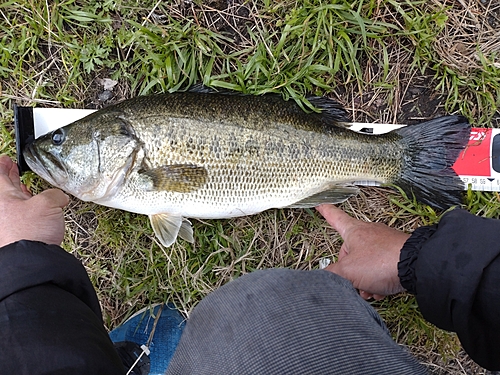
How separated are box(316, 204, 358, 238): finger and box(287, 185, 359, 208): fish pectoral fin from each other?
9cm

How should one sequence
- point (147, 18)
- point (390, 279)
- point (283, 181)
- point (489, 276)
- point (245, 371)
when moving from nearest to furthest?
point (245, 371)
point (489, 276)
point (390, 279)
point (283, 181)
point (147, 18)

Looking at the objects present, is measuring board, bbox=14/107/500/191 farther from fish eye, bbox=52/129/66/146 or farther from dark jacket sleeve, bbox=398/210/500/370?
dark jacket sleeve, bbox=398/210/500/370

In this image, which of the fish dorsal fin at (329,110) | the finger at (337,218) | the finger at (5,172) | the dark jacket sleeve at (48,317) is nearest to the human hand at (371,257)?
the finger at (337,218)

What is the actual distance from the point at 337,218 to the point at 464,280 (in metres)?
1.06

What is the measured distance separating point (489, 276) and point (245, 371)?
121 centimetres

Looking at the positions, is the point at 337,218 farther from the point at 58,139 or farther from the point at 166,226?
the point at 58,139

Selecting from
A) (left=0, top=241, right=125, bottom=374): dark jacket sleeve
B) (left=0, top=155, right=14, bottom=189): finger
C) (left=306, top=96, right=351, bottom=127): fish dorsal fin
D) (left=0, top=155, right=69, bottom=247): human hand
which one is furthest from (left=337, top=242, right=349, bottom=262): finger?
(left=0, top=155, right=14, bottom=189): finger

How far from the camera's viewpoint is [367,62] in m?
3.03

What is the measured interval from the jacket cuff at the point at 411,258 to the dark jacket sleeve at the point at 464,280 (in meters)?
0.01

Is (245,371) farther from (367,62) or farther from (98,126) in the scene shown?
(367,62)

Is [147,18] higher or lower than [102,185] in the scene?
higher

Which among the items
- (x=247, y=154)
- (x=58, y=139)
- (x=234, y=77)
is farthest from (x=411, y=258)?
(x=58, y=139)

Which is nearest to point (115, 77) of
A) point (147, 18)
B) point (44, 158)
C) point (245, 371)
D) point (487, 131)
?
point (147, 18)

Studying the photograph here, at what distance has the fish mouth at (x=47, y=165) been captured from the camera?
264cm
